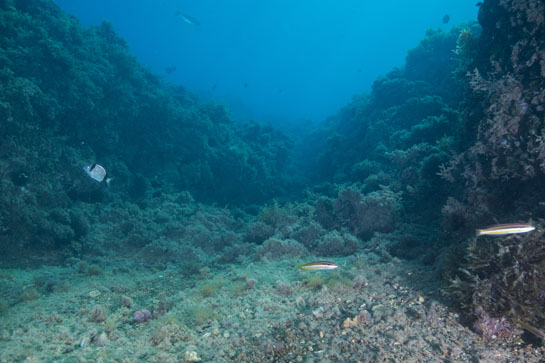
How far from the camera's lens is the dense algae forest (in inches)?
147

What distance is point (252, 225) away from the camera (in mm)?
9742

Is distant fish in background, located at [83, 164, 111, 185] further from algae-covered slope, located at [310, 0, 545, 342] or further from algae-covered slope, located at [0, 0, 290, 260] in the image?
algae-covered slope, located at [310, 0, 545, 342]

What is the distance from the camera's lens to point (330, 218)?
386 inches

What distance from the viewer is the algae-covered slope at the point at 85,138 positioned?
990 cm

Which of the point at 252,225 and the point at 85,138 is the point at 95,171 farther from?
the point at 85,138

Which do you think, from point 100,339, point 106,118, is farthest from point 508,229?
point 106,118

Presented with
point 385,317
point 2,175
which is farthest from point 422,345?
point 2,175

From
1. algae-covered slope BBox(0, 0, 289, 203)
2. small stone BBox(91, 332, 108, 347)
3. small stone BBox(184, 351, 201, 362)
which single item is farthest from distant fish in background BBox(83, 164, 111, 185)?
algae-covered slope BBox(0, 0, 289, 203)

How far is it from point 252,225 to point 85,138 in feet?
31.8

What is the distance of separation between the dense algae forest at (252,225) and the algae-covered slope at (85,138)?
72mm

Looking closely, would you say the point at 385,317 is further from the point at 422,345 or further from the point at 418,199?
the point at 418,199

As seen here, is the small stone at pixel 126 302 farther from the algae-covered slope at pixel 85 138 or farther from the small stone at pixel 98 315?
the algae-covered slope at pixel 85 138

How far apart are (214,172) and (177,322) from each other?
46.1ft

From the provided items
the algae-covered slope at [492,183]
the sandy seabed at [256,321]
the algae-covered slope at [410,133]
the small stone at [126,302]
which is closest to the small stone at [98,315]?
the sandy seabed at [256,321]
